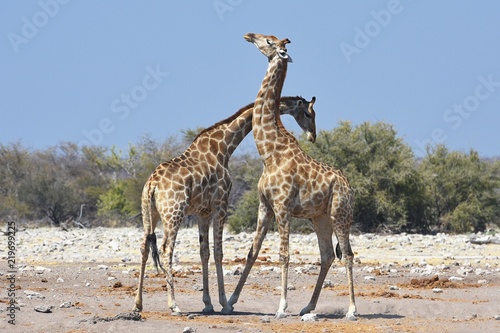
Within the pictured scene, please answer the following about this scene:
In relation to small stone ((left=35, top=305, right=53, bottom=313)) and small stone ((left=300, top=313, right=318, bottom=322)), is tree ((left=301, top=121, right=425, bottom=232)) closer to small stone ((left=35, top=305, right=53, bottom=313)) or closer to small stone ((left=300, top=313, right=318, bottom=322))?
small stone ((left=300, top=313, right=318, bottom=322))

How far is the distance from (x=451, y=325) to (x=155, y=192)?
3.84 metres

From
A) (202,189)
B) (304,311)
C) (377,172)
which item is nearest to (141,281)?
(202,189)

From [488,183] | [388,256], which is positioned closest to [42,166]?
[488,183]

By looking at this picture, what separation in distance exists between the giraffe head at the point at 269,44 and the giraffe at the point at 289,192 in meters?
0.01

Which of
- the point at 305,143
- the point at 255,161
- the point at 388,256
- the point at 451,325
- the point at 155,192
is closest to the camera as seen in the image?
the point at 451,325

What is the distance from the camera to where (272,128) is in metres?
12.6

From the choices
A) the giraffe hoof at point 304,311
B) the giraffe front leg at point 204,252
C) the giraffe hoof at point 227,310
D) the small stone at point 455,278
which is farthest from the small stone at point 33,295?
the small stone at point 455,278

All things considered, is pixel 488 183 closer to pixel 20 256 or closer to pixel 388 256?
pixel 388 256

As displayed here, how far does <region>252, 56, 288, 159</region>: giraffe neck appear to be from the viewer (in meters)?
12.6

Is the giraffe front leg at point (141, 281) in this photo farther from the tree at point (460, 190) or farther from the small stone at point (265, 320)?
the tree at point (460, 190)

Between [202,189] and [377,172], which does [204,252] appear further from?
[377,172]

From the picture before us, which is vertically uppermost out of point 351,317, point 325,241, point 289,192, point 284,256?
point 289,192

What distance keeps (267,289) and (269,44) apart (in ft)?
13.9

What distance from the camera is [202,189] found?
1234cm
